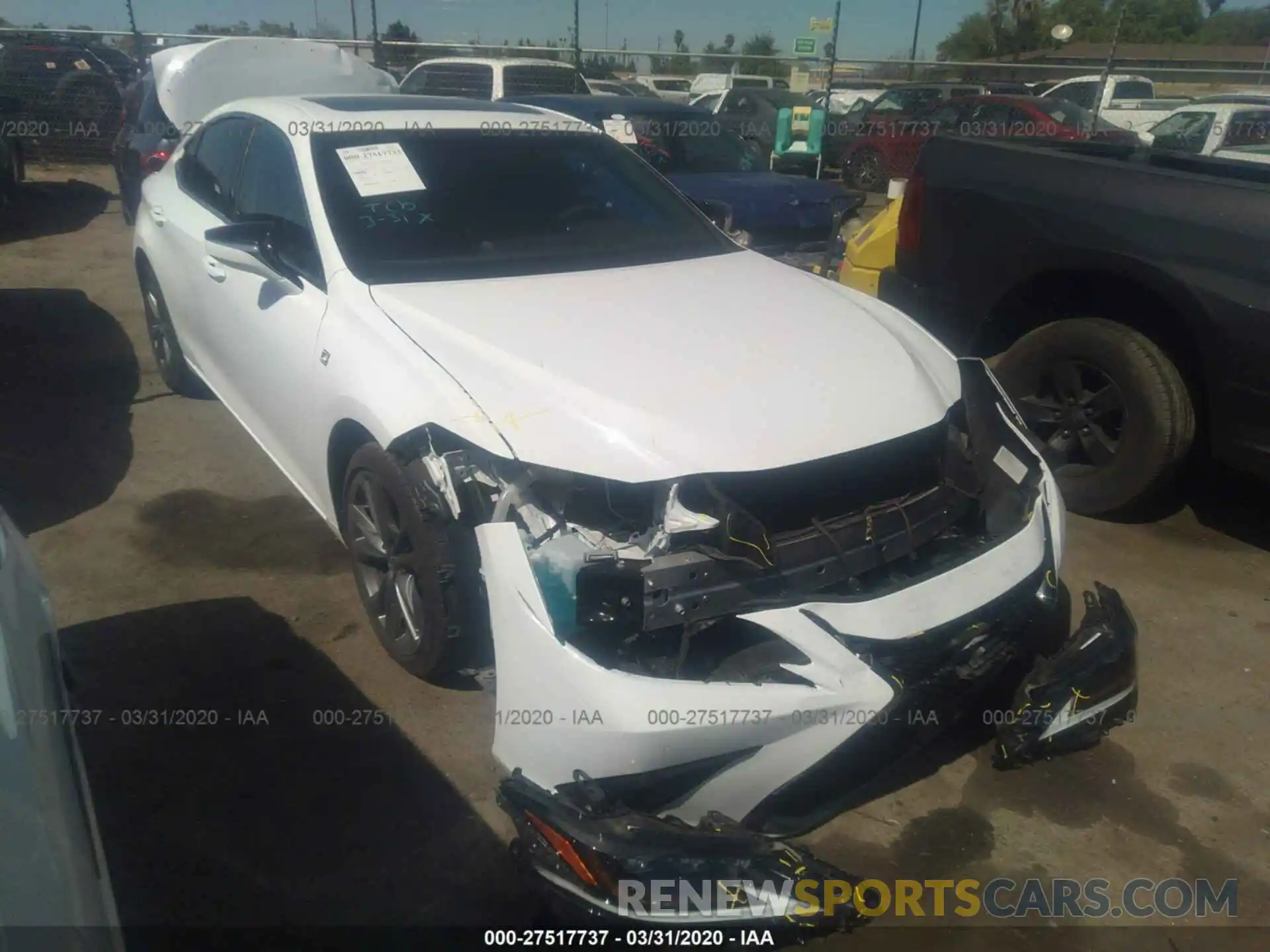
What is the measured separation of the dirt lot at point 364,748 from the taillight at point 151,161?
165 inches

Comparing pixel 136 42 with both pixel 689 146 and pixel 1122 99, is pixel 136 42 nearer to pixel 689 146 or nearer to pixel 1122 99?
pixel 689 146

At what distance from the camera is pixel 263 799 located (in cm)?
266

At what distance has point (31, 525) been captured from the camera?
4066 mm

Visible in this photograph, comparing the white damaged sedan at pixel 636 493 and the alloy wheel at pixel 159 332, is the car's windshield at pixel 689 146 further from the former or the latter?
the white damaged sedan at pixel 636 493

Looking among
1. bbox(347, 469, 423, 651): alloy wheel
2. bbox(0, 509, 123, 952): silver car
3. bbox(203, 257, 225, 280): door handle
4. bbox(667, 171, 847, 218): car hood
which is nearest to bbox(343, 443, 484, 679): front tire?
bbox(347, 469, 423, 651): alloy wheel

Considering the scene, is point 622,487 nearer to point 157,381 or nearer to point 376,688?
point 376,688

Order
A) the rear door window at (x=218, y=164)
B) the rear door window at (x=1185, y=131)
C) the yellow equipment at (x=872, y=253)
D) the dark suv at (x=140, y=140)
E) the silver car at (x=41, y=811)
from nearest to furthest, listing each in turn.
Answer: the silver car at (x=41, y=811)
the rear door window at (x=218, y=164)
the yellow equipment at (x=872, y=253)
the dark suv at (x=140, y=140)
the rear door window at (x=1185, y=131)

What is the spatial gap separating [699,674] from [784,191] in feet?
19.6

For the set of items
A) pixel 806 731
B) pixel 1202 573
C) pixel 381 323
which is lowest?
pixel 1202 573

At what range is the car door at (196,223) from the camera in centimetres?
412

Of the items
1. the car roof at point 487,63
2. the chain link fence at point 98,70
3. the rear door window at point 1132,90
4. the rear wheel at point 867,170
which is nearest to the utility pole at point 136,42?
the chain link fence at point 98,70

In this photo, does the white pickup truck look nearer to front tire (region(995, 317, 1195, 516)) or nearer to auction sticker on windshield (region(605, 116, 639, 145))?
auction sticker on windshield (region(605, 116, 639, 145))

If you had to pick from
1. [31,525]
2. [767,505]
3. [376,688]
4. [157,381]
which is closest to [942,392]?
[767,505]

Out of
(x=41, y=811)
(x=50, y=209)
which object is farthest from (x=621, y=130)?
(x=50, y=209)
